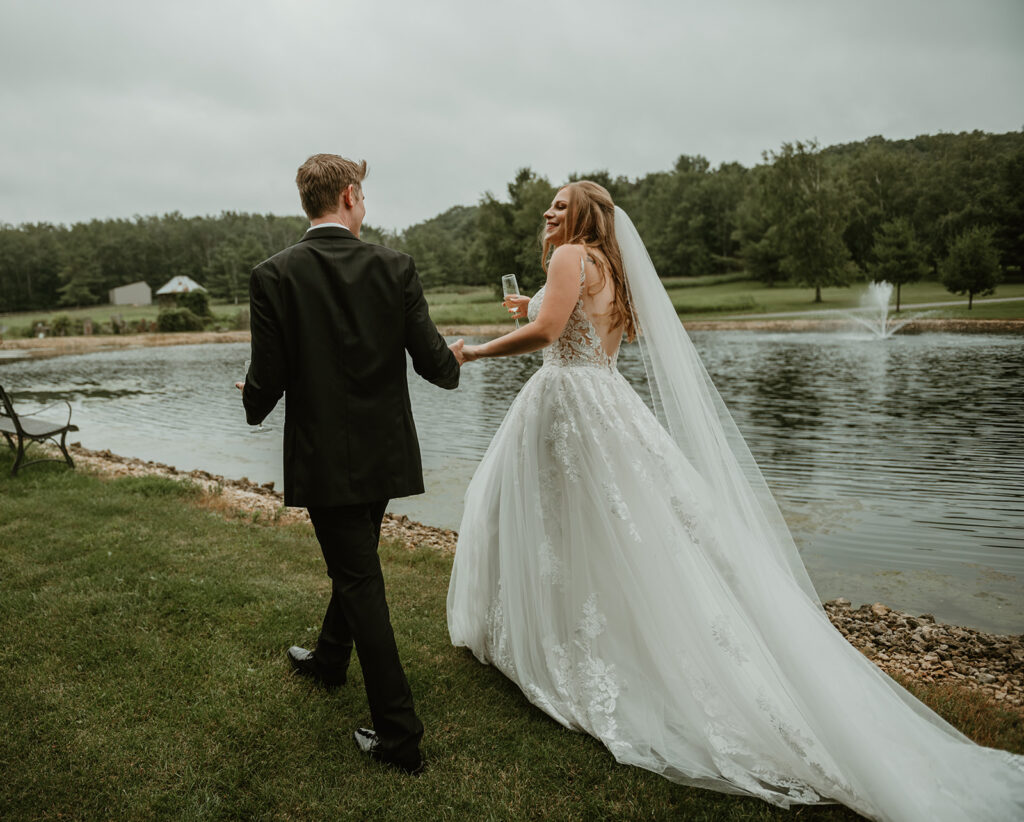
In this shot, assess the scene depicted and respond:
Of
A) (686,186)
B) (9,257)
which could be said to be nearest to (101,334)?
(9,257)

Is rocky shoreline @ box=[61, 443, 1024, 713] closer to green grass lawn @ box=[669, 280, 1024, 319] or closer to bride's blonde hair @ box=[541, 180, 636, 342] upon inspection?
bride's blonde hair @ box=[541, 180, 636, 342]

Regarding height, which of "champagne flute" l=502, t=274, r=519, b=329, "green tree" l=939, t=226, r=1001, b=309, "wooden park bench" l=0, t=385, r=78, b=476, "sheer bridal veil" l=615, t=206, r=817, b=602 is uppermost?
"green tree" l=939, t=226, r=1001, b=309

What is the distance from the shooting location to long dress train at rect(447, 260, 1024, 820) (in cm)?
255

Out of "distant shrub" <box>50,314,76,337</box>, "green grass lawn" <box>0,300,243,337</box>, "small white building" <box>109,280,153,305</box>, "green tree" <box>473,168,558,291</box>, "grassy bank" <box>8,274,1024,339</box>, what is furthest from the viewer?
"small white building" <box>109,280,153,305</box>

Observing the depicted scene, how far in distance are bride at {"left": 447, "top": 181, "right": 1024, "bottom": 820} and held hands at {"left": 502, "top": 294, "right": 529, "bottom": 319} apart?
0.07ft

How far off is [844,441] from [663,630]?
10447 millimetres

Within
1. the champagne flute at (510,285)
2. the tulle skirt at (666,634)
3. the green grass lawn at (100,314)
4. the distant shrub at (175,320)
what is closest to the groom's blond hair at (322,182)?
the champagne flute at (510,285)

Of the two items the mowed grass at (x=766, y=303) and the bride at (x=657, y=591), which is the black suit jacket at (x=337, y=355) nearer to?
the bride at (x=657, y=591)

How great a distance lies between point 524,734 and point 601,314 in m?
2.05

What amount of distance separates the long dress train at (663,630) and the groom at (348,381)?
0.75 meters

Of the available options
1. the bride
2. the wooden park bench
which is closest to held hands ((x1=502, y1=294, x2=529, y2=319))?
the bride

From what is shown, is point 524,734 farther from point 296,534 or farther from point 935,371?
point 935,371

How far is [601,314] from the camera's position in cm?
342

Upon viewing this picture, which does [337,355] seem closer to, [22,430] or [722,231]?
[22,430]
